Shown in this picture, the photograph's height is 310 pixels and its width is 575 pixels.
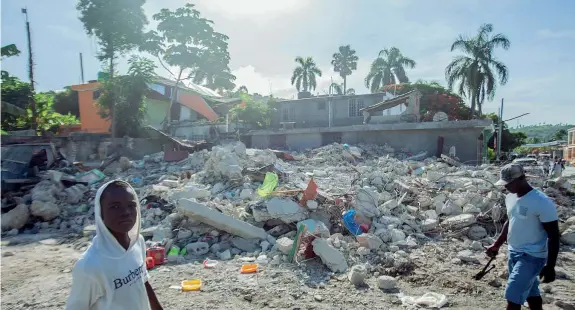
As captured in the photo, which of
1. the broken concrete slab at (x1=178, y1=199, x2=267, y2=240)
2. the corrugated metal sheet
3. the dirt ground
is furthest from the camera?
the corrugated metal sheet

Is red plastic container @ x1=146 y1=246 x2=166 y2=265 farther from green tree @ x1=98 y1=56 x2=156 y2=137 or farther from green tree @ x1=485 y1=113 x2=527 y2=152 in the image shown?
green tree @ x1=485 y1=113 x2=527 y2=152

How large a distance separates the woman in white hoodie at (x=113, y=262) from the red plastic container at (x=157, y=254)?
10.7 feet

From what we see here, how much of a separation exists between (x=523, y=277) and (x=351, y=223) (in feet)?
10.4

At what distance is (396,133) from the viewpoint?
16.9 metres

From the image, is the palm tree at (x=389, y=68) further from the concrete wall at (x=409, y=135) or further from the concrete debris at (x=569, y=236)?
the concrete debris at (x=569, y=236)

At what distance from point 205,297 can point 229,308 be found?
403mm

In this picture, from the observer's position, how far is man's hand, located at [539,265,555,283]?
8.43ft

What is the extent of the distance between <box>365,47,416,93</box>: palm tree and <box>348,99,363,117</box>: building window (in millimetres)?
11054

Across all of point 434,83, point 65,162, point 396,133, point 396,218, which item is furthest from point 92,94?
point 434,83

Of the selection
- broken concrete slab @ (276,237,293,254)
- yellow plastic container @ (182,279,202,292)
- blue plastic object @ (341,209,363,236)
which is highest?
blue plastic object @ (341,209,363,236)

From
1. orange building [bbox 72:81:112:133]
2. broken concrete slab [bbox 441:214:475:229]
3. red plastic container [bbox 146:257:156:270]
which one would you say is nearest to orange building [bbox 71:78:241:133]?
orange building [bbox 72:81:112:133]

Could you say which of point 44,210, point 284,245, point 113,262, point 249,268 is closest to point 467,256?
point 284,245

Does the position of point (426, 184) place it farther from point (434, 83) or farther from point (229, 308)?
point (434, 83)

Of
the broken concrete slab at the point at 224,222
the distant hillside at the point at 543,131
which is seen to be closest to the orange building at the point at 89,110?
the broken concrete slab at the point at 224,222
